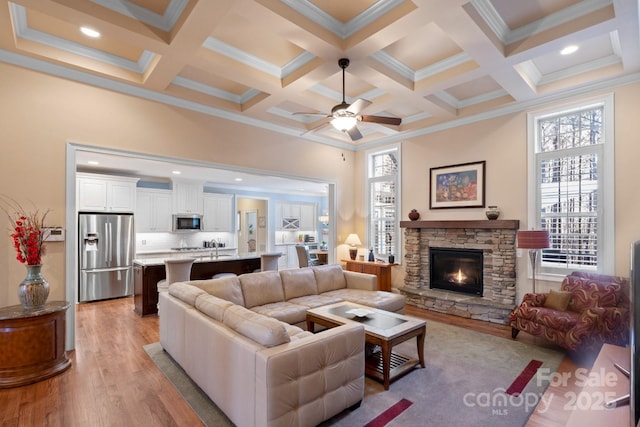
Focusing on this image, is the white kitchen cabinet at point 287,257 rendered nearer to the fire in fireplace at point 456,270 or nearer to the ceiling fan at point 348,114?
the fire in fireplace at point 456,270

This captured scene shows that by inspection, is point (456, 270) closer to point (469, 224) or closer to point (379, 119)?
point (469, 224)

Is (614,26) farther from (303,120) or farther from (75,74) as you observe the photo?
(75,74)

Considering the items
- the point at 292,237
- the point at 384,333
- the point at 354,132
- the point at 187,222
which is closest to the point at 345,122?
the point at 354,132

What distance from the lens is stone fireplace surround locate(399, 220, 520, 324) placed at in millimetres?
4715

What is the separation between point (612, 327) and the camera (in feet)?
10.6

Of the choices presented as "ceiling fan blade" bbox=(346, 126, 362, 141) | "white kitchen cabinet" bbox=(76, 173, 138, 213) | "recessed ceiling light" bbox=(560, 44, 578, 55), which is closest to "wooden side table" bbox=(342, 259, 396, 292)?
"ceiling fan blade" bbox=(346, 126, 362, 141)

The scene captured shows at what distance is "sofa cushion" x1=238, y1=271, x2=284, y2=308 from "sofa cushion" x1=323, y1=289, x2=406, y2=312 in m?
0.78

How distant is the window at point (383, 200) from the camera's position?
6303 mm

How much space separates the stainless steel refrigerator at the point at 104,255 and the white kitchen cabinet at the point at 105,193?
31 centimetres

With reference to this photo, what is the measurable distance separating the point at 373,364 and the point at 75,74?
458 cm

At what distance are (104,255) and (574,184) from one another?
7994 millimetres

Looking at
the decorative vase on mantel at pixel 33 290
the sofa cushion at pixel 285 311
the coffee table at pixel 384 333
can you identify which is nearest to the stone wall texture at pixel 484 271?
the coffee table at pixel 384 333

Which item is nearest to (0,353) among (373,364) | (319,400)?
(319,400)

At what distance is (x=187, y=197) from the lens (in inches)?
321
